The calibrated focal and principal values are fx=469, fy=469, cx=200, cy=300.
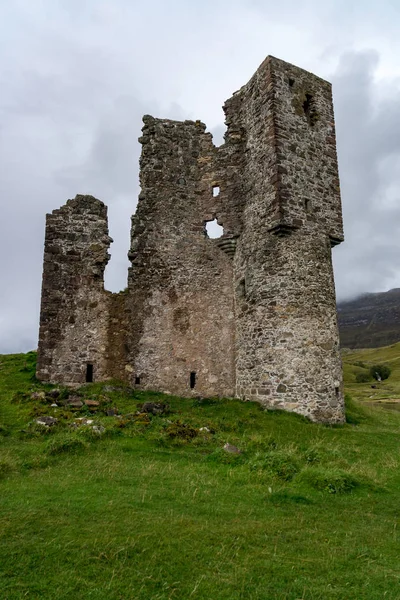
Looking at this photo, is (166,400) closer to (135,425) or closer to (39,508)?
(135,425)

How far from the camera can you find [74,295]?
68.5 ft

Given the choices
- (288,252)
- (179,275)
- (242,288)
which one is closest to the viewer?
(288,252)

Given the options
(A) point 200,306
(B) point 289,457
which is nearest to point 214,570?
(B) point 289,457

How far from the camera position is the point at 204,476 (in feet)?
32.1

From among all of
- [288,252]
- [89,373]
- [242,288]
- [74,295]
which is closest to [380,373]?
[242,288]

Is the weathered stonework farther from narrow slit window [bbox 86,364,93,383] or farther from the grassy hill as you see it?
the grassy hill

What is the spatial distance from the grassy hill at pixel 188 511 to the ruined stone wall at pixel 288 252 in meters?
3.04

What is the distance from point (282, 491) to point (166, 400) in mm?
10495

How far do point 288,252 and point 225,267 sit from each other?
384 cm

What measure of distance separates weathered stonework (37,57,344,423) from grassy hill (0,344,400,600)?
456cm

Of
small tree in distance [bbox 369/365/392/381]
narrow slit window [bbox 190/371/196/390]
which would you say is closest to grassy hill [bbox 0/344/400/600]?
narrow slit window [bbox 190/371/196/390]

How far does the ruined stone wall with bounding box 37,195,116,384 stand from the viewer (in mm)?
20266

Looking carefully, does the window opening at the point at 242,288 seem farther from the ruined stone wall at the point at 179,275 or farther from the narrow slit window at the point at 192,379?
the narrow slit window at the point at 192,379

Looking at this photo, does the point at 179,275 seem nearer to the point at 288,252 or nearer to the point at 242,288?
the point at 242,288
